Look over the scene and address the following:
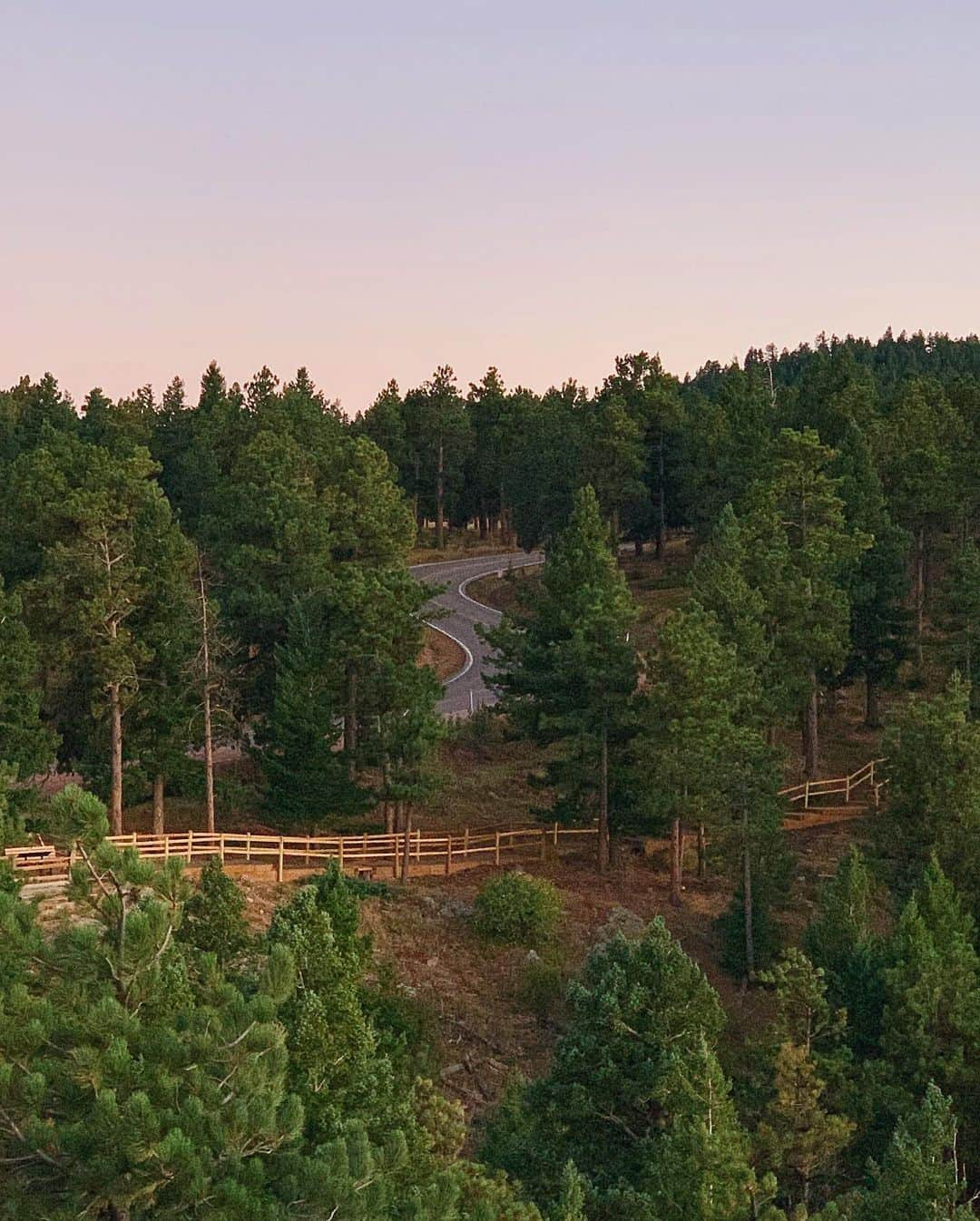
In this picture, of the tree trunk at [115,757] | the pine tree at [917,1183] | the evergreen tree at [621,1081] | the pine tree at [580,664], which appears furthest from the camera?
the pine tree at [580,664]

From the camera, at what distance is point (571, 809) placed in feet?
140

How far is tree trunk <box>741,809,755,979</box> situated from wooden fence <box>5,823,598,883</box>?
821cm

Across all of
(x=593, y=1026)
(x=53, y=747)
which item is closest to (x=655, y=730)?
(x=593, y=1026)

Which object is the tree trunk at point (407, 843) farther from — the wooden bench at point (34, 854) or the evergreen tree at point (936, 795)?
the evergreen tree at point (936, 795)

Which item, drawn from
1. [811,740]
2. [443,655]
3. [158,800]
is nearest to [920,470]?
[811,740]

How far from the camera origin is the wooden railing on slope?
1950 inches

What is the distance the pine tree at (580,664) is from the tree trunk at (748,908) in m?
5.36

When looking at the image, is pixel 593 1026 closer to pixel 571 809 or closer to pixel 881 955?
pixel 881 955

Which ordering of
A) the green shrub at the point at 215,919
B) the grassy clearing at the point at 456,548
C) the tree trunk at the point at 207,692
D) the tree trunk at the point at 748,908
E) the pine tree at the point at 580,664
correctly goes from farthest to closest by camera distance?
the grassy clearing at the point at 456,548, the pine tree at the point at 580,664, the tree trunk at the point at 207,692, the tree trunk at the point at 748,908, the green shrub at the point at 215,919

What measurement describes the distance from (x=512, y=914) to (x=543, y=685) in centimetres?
843

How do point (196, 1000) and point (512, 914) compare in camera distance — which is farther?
point (512, 914)

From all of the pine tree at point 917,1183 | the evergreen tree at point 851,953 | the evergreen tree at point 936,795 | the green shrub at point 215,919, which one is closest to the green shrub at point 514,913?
the evergreen tree at point 851,953

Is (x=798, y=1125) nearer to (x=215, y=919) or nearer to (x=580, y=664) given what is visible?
(x=215, y=919)

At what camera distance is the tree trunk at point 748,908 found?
1459 inches
